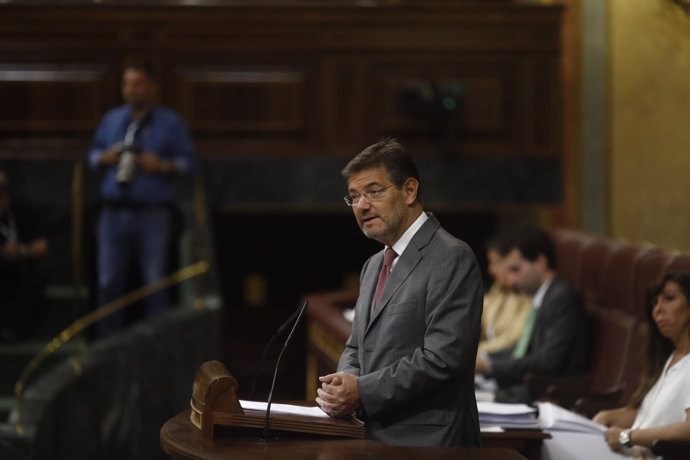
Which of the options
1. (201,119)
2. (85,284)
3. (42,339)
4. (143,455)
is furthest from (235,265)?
(143,455)

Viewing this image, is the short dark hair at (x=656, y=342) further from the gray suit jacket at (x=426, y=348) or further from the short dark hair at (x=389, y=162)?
the short dark hair at (x=389, y=162)

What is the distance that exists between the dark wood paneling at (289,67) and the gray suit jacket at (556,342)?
366 centimetres

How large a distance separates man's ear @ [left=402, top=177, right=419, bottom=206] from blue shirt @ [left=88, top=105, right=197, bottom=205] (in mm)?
3981

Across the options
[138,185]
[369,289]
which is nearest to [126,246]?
[138,185]

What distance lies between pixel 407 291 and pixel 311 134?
611 centimetres

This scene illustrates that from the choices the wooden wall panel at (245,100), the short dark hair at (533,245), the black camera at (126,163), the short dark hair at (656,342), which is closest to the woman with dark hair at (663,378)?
the short dark hair at (656,342)

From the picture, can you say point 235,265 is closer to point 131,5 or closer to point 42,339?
point 131,5

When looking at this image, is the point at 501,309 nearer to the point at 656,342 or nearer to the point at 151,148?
the point at 151,148

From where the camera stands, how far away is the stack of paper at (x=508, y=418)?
3799 mm

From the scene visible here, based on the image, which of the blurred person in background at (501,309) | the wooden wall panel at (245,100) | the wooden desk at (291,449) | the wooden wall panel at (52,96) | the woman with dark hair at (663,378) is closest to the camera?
the wooden desk at (291,449)

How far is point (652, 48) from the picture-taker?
30.4 feet

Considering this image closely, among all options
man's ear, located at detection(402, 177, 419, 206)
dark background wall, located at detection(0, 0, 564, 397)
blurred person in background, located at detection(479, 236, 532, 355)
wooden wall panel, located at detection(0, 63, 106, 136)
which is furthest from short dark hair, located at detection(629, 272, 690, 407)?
wooden wall panel, located at detection(0, 63, 106, 136)

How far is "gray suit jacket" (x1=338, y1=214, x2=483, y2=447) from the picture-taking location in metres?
2.94

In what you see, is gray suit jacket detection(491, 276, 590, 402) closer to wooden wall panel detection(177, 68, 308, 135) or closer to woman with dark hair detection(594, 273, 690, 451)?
woman with dark hair detection(594, 273, 690, 451)
